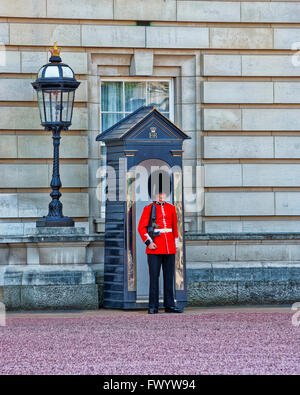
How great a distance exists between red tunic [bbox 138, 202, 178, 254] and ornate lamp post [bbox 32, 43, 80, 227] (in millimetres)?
1057

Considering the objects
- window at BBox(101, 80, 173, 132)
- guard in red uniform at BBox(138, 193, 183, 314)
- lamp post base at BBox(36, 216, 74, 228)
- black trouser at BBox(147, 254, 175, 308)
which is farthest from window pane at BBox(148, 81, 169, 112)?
black trouser at BBox(147, 254, 175, 308)

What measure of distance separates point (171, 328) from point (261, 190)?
3906mm

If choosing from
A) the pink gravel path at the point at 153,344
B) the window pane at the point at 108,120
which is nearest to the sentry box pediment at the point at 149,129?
the window pane at the point at 108,120

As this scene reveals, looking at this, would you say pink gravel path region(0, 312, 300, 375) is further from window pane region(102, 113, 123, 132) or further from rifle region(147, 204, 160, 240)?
window pane region(102, 113, 123, 132)

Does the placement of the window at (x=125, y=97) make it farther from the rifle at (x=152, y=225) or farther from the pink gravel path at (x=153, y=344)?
the pink gravel path at (x=153, y=344)

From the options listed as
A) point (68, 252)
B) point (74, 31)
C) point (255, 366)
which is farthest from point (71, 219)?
point (255, 366)

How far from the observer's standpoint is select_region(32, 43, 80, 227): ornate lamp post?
12828 millimetres

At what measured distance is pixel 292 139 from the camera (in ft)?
46.9

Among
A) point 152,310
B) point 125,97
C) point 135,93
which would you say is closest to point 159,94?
point 135,93

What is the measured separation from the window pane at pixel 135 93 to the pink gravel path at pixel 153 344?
136 inches

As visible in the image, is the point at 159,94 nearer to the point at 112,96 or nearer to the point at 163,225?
the point at 112,96

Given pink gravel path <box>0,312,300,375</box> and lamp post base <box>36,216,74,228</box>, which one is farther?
lamp post base <box>36,216,74,228</box>

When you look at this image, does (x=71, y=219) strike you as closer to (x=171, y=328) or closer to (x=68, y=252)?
(x=68, y=252)

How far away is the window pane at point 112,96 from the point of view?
14344 mm
